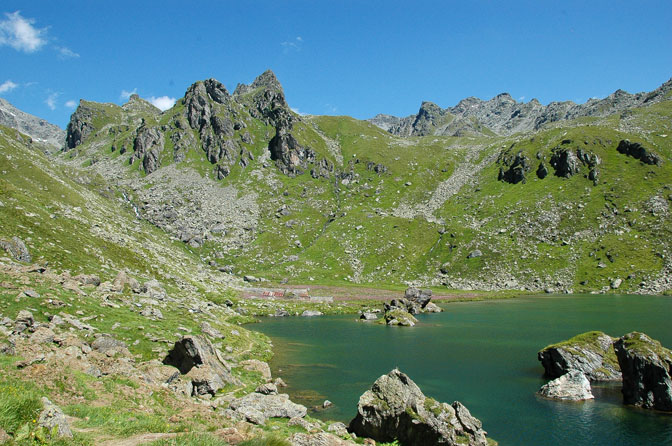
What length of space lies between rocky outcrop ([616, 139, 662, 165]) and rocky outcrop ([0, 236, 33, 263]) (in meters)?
226

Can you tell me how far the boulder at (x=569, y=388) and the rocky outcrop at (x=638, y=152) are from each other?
184m

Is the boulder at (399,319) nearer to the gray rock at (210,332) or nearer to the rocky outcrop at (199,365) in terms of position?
the gray rock at (210,332)

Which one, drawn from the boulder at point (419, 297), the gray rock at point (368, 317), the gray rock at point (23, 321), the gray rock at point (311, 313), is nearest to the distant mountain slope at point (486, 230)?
the boulder at point (419, 297)

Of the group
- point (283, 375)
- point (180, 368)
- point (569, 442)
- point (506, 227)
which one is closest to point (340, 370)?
point (283, 375)

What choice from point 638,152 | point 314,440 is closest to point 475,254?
point 638,152

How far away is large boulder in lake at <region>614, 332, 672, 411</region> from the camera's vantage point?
110 ft

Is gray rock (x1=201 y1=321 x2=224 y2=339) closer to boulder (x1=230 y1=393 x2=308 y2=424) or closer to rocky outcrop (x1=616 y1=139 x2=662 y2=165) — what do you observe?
boulder (x1=230 y1=393 x2=308 y2=424)

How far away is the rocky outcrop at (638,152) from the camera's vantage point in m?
169

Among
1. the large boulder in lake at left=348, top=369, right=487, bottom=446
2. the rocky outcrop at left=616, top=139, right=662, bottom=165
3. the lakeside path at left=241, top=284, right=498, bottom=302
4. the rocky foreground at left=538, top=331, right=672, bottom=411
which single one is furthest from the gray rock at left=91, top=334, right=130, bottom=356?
the rocky outcrop at left=616, top=139, right=662, bottom=165

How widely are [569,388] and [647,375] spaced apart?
22.5 feet

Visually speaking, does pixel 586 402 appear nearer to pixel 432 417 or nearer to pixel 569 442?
pixel 569 442

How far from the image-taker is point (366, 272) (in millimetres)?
151875

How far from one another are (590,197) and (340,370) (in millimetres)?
167238

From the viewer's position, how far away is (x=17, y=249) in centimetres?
4925
